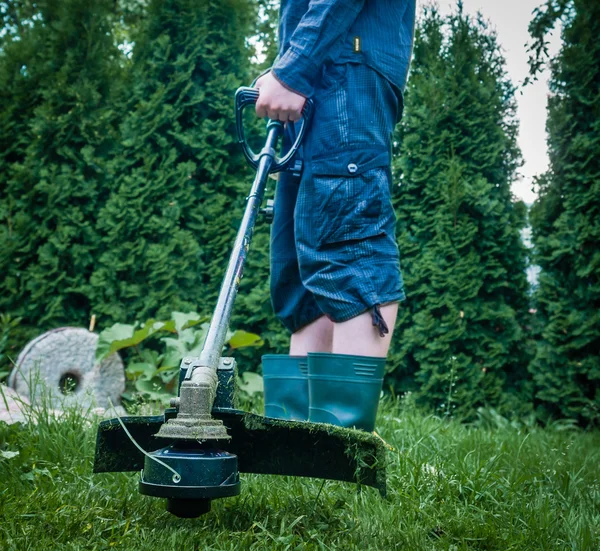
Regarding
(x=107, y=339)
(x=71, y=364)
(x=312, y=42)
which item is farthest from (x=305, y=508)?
(x=71, y=364)

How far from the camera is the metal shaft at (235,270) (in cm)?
135

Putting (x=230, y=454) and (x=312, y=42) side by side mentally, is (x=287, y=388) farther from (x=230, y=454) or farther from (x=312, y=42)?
(x=312, y=42)

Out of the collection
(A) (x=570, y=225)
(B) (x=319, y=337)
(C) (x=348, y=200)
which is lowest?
(B) (x=319, y=337)

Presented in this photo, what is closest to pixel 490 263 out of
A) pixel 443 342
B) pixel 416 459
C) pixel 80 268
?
pixel 443 342

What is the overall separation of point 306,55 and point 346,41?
156 mm

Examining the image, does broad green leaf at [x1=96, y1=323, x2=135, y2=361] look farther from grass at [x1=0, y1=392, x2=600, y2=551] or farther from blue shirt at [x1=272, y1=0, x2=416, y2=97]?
blue shirt at [x1=272, y1=0, x2=416, y2=97]

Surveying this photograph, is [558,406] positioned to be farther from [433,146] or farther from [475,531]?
[475,531]

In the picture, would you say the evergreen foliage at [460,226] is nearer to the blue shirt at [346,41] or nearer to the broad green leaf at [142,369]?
the broad green leaf at [142,369]

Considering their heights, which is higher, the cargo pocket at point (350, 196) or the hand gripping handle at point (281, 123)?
the hand gripping handle at point (281, 123)

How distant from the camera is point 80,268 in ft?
14.1

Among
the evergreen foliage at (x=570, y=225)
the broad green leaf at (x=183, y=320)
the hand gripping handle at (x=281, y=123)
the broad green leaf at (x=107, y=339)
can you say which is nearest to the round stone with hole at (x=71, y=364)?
the broad green leaf at (x=107, y=339)

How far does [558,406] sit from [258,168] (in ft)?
9.58

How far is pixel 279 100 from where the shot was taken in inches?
68.2

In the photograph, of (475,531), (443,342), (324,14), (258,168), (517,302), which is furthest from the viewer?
(517,302)
